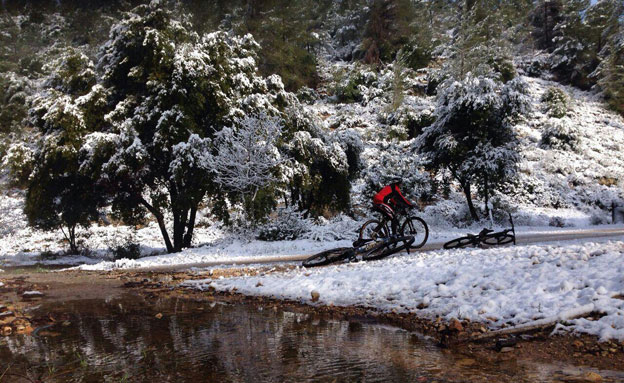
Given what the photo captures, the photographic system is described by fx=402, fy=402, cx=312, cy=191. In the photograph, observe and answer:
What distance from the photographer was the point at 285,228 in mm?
19328

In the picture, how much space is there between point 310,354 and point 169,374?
1379 millimetres

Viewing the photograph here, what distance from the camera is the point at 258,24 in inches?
1966

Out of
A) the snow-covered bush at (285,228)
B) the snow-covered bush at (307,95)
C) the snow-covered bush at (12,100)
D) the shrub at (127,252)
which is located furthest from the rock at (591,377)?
the snow-covered bush at (12,100)

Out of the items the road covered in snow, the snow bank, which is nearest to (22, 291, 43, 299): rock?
the road covered in snow

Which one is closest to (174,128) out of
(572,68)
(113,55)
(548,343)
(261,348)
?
(113,55)

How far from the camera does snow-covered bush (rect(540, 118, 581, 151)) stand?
38.2 m

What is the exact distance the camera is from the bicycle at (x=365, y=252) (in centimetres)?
993

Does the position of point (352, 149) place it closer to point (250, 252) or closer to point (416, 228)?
point (250, 252)

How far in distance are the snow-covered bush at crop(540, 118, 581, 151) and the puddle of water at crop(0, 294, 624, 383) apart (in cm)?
4072

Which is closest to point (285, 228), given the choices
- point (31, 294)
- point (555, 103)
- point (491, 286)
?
point (31, 294)

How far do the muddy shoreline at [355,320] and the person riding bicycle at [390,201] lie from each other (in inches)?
140

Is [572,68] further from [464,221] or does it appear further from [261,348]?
[261,348]

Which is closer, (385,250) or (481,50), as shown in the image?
(385,250)

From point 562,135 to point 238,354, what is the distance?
1691 inches
